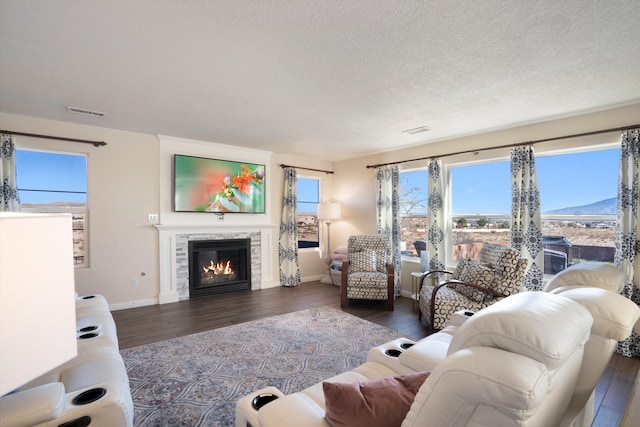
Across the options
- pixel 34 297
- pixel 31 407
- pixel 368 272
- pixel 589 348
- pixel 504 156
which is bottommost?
pixel 368 272

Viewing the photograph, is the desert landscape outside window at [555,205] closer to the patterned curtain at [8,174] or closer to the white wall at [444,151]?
the white wall at [444,151]

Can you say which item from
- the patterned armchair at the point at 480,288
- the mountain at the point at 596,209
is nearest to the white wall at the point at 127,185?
the mountain at the point at 596,209

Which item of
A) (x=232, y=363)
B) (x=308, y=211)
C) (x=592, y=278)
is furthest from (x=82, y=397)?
(x=308, y=211)

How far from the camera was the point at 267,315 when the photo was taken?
407 centimetres

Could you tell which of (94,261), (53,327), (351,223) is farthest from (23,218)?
(351,223)

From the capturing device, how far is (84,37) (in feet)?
6.61

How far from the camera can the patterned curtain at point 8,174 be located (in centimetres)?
350

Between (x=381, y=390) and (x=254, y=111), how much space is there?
317 cm

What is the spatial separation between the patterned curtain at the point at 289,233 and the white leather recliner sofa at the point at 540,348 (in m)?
3.91

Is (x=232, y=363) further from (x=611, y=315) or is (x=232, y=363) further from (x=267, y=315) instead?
(x=611, y=315)

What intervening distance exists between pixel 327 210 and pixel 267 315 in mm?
2601

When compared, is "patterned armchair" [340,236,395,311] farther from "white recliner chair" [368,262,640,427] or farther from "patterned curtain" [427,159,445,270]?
"white recliner chair" [368,262,640,427]

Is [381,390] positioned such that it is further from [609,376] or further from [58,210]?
[58,210]

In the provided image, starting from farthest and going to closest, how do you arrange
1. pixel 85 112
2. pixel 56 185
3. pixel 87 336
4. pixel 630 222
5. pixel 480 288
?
pixel 56 185 → pixel 85 112 → pixel 480 288 → pixel 630 222 → pixel 87 336
